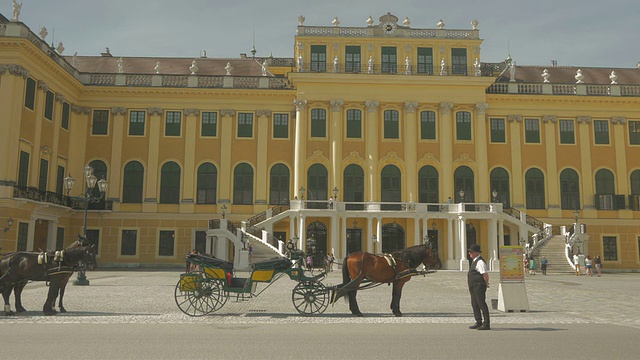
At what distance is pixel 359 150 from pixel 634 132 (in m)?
20.7

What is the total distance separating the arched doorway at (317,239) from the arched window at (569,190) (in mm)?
17549

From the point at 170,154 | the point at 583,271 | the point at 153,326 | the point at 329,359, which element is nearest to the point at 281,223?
the point at 170,154

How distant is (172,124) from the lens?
4253 centimetres

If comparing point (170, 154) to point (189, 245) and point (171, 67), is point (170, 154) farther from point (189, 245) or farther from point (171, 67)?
point (171, 67)

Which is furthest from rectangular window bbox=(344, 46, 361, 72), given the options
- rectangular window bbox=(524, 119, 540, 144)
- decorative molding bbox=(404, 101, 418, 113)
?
rectangular window bbox=(524, 119, 540, 144)

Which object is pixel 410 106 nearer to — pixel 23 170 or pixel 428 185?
pixel 428 185

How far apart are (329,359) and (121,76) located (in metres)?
38.6

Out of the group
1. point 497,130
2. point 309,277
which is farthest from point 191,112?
point 309,277

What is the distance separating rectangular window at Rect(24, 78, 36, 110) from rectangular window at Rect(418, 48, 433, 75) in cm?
2607

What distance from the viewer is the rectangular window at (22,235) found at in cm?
3247

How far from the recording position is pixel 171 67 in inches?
1897

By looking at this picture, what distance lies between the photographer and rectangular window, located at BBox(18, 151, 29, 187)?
109 ft

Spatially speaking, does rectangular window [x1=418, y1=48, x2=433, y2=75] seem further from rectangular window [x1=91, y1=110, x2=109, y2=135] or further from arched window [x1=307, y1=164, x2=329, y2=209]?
rectangular window [x1=91, y1=110, x2=109, y2=135]

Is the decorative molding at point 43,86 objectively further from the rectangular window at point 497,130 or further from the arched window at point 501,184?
the arched window at point 501,184
